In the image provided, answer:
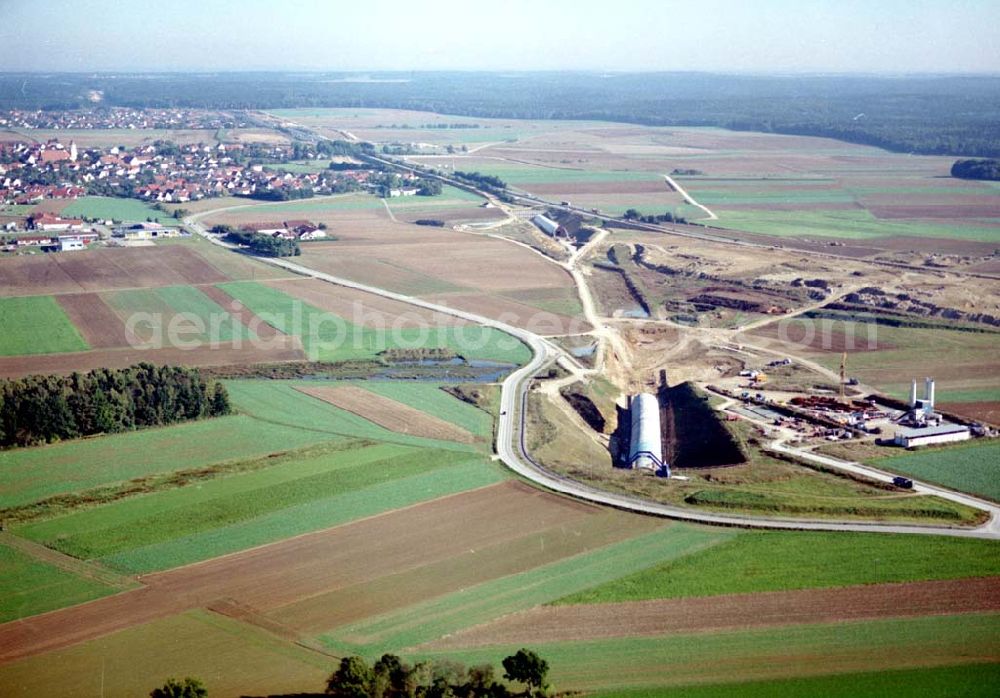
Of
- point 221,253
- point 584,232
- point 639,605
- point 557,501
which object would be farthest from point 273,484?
point 584,232

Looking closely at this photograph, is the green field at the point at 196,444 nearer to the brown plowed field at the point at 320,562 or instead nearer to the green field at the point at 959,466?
the brown plowed field at the point at 320,562

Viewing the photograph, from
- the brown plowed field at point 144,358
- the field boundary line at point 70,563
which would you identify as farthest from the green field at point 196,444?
the brown plowed field at point 144,358

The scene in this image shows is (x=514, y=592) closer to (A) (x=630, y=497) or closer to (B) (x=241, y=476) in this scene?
(A) (x=630, y=497)

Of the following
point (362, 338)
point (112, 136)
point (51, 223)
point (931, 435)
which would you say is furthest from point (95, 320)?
point (112, 136)

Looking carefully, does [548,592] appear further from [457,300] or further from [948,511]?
[457,300]

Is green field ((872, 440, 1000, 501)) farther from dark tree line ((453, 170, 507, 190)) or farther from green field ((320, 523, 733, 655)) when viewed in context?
dark tree line ((453, 170, 507, 190))

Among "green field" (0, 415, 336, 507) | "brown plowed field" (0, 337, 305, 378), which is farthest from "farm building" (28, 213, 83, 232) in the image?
"green field" (0, 415, 336, 507)

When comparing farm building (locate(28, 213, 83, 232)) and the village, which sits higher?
the village
